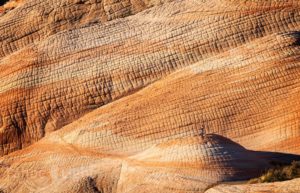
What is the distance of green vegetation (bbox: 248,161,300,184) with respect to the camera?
17688mm

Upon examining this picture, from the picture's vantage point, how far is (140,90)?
20891 mm

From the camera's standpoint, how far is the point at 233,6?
70.8ft

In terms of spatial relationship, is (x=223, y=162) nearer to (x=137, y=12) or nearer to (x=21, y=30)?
(x=137, y=12)

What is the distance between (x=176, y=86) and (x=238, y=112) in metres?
1.67

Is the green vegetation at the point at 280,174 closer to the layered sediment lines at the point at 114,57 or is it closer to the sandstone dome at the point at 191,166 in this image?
the sandstone dome at the point at 191,166

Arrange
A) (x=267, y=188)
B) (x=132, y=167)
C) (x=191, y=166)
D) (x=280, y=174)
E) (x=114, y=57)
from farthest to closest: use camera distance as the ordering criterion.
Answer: (x=114, y=57) < (x=132, y=167) < (x=191, y=166) < (x=280, y=174) < (x=267, y=188)

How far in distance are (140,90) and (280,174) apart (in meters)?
4.54

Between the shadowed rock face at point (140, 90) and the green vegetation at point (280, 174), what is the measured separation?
493 mm

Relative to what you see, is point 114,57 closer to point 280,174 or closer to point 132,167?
point 132,167

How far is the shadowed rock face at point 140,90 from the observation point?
19406 mm

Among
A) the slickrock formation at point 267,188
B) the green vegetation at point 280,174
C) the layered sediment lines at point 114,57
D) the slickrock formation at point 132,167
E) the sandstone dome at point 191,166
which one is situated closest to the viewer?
the slickrock formation at point 267,188

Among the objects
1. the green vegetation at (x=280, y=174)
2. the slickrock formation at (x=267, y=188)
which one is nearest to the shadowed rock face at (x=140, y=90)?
the green vegetation at (x=280, y=174)

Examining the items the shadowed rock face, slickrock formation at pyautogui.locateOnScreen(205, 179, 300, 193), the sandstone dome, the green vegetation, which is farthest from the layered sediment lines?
slickrock formation at pyautogui.locateOnScreen(205, 179, 300, 193)

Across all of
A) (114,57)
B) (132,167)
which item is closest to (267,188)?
(132,167)
